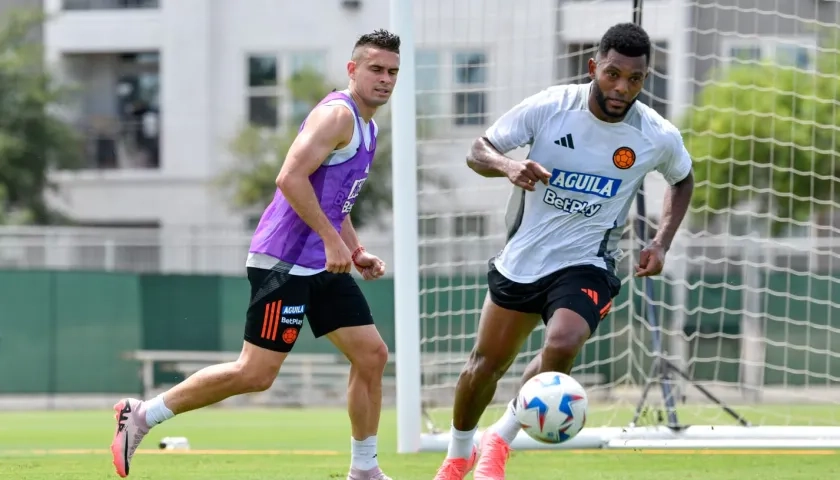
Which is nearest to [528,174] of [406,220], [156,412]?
[156,412]

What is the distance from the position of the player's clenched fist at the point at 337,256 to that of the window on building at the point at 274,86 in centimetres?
2349

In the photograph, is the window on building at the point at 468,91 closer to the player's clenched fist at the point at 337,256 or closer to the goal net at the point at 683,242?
the goal net at the point at 683,242

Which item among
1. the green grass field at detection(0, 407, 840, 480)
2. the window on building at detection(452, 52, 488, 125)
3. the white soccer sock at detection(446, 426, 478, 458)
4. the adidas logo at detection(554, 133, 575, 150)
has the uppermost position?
the window on building at detection(452, 52, 488, 125)

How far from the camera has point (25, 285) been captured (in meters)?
17.9

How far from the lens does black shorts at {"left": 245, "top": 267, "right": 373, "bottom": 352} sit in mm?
6363

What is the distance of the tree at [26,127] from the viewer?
28.3 meters

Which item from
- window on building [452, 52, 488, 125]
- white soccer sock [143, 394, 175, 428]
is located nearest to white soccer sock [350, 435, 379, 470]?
white soccer sock [143, 394, 175, 428]

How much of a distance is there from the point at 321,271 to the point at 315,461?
8.43ft

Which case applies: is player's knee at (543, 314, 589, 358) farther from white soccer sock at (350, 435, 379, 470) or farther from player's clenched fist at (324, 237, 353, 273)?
white soccer sock at (350, 435, 379, 470)

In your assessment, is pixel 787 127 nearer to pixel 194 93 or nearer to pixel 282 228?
pixel 282 228

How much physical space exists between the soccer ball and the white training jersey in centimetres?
71

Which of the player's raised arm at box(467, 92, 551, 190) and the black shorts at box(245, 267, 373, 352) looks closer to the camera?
the player's raised arm at box(467, 92, 551, 190)

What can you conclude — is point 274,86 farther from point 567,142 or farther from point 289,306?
point 567,142

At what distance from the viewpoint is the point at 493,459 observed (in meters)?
6.20
